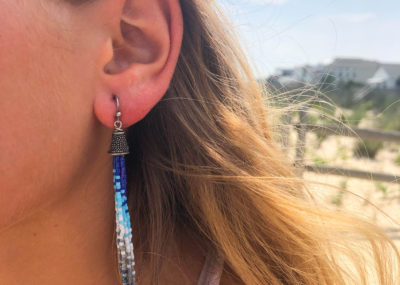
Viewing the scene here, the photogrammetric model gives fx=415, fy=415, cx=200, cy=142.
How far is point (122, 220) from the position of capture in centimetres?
92

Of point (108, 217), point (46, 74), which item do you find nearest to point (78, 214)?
point (108, 217)

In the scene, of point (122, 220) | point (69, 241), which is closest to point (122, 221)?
point (122, 220)

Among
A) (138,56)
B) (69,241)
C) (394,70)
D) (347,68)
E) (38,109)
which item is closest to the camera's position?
(38,109)

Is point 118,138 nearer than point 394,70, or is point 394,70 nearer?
point 118,138

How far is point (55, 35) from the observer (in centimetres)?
78

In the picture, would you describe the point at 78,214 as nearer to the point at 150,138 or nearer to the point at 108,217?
the point at 108,217

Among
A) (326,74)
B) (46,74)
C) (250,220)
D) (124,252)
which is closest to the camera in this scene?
(46,74)

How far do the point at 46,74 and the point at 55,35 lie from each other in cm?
8

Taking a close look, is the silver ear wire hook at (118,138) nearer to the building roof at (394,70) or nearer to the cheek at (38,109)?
the cheek at (38,109)

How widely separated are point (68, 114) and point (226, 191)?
16.7 inches

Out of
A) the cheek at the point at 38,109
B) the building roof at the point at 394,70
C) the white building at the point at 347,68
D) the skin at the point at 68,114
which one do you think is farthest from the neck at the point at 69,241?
the building roof at the point at 394,70

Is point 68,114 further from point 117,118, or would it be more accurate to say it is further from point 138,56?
point 138,56

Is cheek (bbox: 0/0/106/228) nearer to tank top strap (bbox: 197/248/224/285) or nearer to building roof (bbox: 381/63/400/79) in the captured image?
tank top strap (bbox: 197/248/224/285)

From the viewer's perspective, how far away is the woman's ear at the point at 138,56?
84 centimetres
